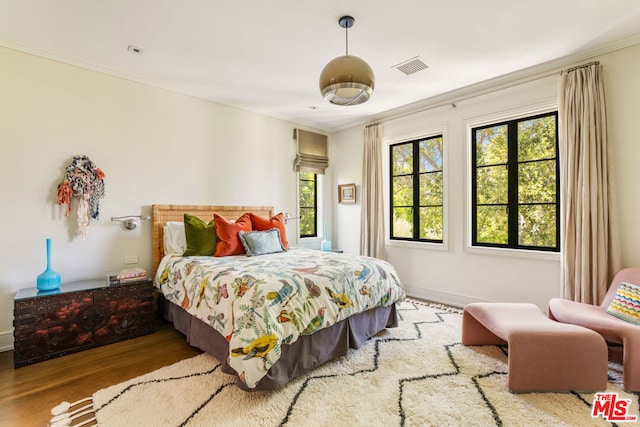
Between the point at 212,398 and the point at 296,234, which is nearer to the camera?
the point at 212,398

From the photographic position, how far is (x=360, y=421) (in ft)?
5.41

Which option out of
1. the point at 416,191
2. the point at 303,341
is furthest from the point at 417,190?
the point at 303,341

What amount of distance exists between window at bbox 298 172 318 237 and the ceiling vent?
237 centimetres

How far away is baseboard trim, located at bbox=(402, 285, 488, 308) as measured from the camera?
12.0 feet

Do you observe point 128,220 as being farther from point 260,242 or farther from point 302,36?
point 302,36

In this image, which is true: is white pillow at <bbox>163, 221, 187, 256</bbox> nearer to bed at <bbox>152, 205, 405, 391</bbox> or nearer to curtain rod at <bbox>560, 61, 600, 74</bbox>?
bed at <bbox>152, 205, 405, 391</bbox>

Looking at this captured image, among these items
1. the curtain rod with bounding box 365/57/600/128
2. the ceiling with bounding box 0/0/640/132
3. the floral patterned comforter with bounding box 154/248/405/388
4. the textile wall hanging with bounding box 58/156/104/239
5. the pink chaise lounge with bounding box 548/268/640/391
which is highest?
the ceiling with bounding box 0/0/640/132

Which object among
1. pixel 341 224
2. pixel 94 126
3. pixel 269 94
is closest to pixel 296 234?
pixel 341 224

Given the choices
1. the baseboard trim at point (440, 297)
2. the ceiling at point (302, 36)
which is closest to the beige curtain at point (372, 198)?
the baseboard trim at point (440, 297)

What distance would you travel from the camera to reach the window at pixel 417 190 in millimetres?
4047

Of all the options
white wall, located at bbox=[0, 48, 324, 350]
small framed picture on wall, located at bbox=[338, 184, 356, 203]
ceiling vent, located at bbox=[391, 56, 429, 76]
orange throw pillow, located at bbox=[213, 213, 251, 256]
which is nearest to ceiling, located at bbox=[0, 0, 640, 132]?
ceiling vent, located at bbox=[391, 56, 429, 76]

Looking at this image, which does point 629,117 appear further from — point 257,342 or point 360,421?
point 257,342

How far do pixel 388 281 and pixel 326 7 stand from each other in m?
2.30

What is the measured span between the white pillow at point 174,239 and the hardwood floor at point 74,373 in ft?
2.91
